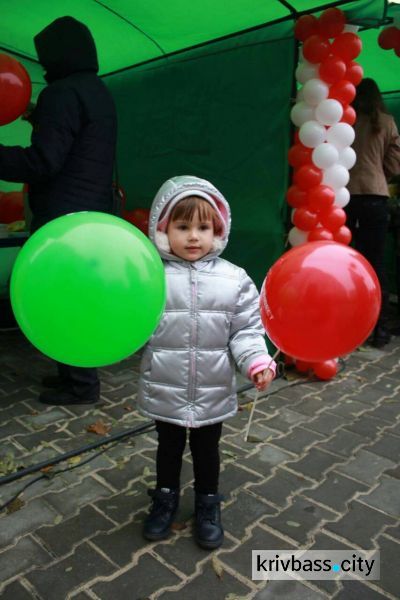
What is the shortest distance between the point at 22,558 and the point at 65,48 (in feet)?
9.23

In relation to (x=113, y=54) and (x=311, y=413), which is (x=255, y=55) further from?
(x=311, y=413)

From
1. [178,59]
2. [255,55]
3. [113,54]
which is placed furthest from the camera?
[113,54]

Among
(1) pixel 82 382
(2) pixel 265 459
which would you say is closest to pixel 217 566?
(2) pixel 265 459

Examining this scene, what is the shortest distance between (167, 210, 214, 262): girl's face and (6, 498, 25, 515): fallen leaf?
1549 mm

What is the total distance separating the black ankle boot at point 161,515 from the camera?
7.41 ft

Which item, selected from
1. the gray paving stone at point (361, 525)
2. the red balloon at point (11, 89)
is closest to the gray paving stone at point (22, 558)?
the gray paving stone at point (361, 525)

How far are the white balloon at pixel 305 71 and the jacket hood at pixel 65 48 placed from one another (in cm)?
154

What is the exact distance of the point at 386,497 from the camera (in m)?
2.64

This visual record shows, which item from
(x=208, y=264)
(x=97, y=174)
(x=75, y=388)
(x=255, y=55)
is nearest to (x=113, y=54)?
(x=255, y=55)

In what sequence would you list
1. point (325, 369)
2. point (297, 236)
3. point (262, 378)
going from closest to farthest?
point (262, 378), point (297, 236), point (325, 369)

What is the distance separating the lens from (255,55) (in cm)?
410

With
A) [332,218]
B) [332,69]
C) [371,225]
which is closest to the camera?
[332,69]

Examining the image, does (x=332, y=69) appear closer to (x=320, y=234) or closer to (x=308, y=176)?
(x=308, y=176)

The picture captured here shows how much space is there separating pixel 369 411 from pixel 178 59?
146 inches
